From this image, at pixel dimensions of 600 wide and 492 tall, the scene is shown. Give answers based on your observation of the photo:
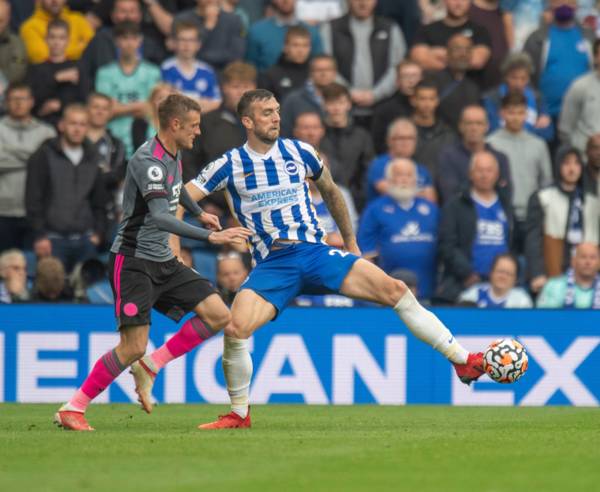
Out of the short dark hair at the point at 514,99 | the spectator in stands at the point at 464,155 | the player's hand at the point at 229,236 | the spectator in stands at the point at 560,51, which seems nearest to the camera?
the player's hand at the point at 229,236

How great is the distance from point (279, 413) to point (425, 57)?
6.08m

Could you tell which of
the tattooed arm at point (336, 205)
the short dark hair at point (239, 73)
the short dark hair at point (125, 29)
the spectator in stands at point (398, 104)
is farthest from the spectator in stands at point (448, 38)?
the tattooed arm at point (336, 205)

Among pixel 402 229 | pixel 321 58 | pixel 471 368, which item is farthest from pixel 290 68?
pixel 471 368

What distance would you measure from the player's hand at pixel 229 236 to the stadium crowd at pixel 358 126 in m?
4.91

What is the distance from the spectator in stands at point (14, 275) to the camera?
13930 millimetres

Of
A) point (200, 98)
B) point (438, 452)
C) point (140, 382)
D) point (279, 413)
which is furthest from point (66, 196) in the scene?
point (438, 452)

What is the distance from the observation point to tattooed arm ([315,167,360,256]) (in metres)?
9.92

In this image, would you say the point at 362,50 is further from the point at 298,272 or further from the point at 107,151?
the point at 298,272

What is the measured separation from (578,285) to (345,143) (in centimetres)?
302

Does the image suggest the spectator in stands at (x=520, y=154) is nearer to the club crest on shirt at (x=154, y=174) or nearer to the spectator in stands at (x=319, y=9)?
the spectator in stands at (x=319, y=9)

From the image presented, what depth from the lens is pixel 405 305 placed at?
31.4ft

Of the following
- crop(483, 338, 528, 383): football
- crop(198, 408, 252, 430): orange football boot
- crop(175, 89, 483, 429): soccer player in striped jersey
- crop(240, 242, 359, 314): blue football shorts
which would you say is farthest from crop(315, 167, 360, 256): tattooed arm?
crop(198, 408, 252, 430): orange football boot

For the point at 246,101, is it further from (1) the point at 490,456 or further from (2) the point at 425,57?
(2) the point at 425,57

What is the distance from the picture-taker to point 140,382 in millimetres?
9609
